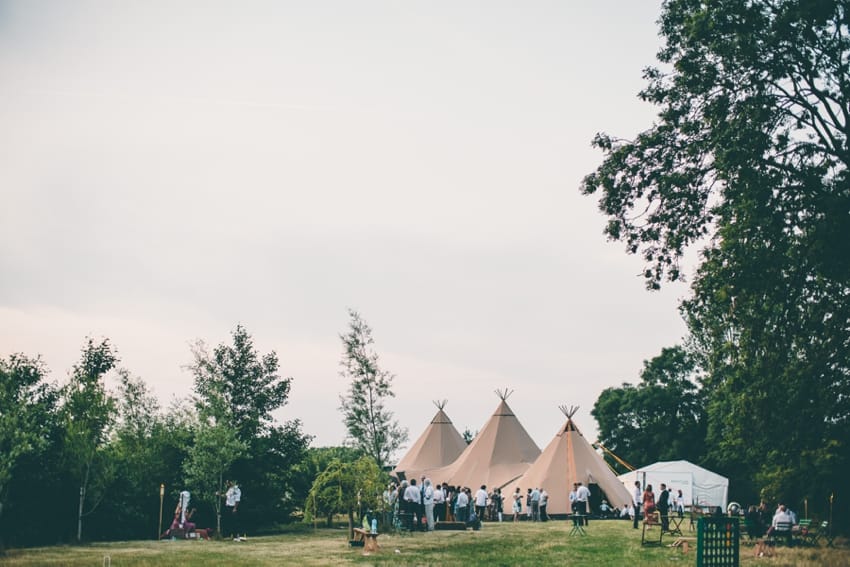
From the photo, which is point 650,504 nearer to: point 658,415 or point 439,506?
point 439,506

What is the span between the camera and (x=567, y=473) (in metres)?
35.2

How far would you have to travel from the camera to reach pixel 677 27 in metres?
16.2

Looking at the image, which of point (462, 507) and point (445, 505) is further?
point (445, 505)

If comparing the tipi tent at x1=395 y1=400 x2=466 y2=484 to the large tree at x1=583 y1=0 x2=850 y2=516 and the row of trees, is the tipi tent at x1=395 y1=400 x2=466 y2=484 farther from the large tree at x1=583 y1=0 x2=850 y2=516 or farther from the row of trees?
the large tree at x1=583 y1=0 x2=850 y2=516

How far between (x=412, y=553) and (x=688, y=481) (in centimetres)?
2605

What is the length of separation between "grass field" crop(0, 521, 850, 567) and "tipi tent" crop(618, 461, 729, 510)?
1821cm

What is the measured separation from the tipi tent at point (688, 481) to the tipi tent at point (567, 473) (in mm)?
3629

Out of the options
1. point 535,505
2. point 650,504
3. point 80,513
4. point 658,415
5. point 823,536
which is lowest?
point 535,505

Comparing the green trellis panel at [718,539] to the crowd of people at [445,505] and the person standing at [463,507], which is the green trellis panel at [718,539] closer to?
the crowd of people at [445,505]

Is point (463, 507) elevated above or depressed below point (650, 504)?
below

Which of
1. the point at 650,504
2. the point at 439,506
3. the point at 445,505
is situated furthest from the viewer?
the point at 445,505

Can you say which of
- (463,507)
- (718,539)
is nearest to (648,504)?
(463,507)

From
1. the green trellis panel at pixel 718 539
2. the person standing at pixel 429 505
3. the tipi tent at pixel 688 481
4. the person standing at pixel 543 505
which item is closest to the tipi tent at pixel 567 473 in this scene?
the person standing at pixel 543 505

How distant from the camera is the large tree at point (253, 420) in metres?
24.8
